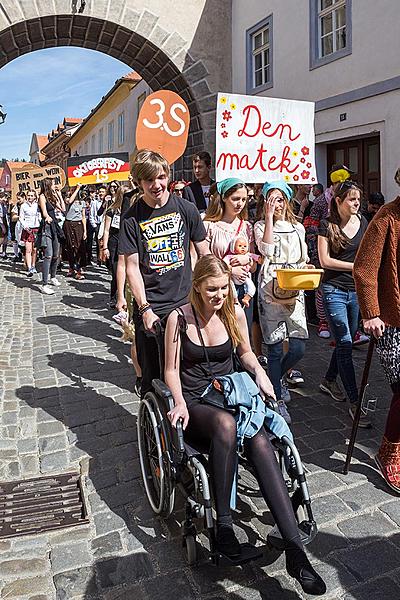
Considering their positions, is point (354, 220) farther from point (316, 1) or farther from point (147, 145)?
point (316, 1)

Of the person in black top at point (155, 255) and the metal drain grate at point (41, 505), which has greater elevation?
the person in black top at point (155, 255)

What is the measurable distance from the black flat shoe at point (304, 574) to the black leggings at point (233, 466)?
0.05m

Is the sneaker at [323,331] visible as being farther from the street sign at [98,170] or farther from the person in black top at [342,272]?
the street sign at [98,170]

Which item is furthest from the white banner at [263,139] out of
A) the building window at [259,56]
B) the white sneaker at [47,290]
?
the building window at [259,56]

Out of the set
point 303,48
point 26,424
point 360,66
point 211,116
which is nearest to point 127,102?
point 211,116

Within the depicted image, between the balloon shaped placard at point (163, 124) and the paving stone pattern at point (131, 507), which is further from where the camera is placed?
the balloon shaped placard at point (163, 124)

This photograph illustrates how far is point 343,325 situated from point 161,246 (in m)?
1.54

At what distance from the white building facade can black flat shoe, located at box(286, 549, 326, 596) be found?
7.28 metres

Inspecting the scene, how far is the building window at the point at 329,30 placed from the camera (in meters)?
9.80

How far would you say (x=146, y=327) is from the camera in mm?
3436

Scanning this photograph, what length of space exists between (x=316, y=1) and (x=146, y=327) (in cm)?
935

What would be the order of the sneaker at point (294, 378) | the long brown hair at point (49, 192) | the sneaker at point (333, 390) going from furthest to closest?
1. the long brown hair at point (49, 192)
2. the sneaker at point (294, 378)
3. the sneaker at point (333, 390)

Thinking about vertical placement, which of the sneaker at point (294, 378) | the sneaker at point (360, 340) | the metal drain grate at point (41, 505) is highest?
the sneaker at point (360, 340)

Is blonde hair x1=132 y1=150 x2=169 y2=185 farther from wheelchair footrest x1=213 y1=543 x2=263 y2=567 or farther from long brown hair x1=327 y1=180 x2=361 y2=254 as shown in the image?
wheelchair footrest x1=213 y1=543 x2=263 y2=567
